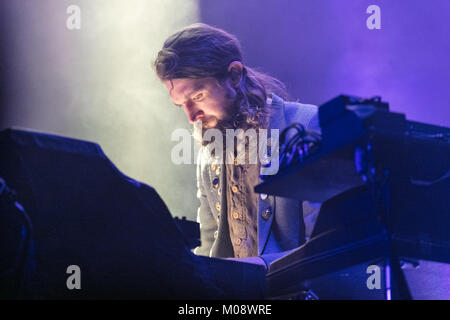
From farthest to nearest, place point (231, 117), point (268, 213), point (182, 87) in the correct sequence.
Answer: point (231, 117), point (182, 87), point (268, 213)

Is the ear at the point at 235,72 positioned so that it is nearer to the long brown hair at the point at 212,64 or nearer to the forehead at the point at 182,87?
the long brown hair at the point at 212,64

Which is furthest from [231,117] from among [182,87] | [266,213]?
[266,213]

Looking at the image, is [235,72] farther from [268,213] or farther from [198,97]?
[268,213]

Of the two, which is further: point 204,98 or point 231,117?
point 231,117

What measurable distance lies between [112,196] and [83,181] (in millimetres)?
86

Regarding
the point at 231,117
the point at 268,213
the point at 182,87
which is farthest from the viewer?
→ the point at 231,117

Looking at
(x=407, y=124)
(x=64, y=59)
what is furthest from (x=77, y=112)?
(x=407, y=124)

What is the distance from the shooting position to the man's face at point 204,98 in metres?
2.80

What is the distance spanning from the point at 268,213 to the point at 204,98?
2.28 ft

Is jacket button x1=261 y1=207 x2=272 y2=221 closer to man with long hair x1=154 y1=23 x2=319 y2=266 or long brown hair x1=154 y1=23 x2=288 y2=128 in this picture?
man with long hair x1=154 y1=23 x2=319 y2=266

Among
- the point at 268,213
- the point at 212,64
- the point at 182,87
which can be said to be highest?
the point at 212,64

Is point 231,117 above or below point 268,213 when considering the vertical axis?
above

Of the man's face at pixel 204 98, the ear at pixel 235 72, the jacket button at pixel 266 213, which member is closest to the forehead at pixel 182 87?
the man's face at pixel 204 98

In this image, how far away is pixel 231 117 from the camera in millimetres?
2975
